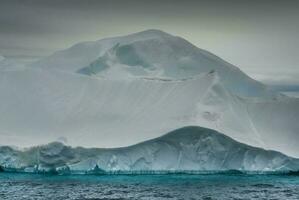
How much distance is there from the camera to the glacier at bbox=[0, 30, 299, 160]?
1841 inches

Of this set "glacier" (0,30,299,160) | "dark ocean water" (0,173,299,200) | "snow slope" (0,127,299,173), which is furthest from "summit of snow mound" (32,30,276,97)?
"snow slope" (0,127,299,173)

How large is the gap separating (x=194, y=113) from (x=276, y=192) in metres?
9.88

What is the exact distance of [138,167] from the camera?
4578cm

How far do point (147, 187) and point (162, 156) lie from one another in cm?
638

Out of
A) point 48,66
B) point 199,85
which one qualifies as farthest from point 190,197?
point 48,66

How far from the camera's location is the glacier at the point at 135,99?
153 ft

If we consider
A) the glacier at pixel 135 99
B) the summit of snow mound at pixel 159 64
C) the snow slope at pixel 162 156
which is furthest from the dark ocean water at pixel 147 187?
the summit of snow mound at pixel 159 64

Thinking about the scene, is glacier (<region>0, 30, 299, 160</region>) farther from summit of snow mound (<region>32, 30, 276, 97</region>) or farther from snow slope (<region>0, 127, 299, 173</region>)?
snow slope (<region>0, 127, 299, 173</region>)

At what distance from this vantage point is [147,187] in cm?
3941

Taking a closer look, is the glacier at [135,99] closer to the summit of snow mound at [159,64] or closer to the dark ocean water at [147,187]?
the summit of snow mound at [159,64]

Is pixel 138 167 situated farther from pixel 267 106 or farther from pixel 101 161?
pixel 267 106

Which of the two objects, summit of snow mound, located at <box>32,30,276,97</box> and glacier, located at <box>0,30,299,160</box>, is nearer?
glacier, located at <box>0,30,299,160</box>

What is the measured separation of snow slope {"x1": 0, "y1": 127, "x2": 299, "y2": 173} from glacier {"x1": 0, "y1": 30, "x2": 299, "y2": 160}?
523 millimetres

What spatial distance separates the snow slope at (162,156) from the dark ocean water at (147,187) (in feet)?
2.54
